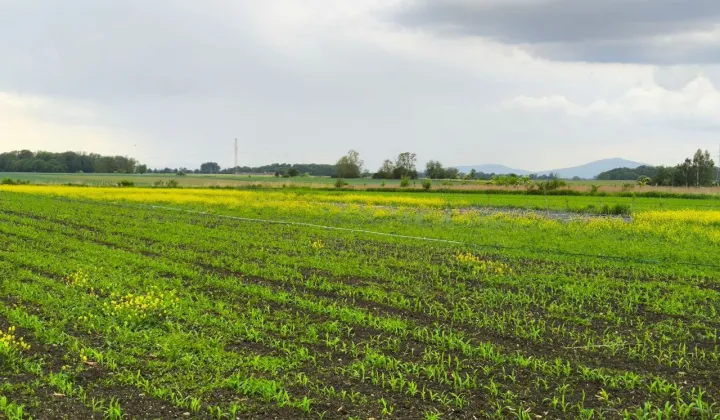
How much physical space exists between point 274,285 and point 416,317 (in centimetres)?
298

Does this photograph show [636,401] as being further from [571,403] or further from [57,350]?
[57,350]

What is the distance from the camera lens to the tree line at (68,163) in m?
121

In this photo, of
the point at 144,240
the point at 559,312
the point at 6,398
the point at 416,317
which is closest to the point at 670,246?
the point at 559,312

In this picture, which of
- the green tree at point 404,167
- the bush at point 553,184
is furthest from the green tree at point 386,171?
the bush at point 553,184

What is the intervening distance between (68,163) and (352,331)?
135321mm

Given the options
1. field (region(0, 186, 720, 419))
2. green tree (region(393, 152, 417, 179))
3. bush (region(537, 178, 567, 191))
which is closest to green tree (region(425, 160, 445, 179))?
green tree (region(393, 152, 417, 179))

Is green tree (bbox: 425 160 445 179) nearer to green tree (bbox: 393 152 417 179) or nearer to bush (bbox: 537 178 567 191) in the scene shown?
green tree (bbox: 393 152 417 179)

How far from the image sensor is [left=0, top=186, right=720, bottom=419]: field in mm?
5215

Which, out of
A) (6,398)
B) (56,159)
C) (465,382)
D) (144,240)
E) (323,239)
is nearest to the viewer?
(6,398)

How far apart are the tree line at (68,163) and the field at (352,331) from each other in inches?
4791

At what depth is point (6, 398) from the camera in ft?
16.8

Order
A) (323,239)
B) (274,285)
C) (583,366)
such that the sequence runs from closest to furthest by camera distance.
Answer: (583,366) < (274,285) < (323,239)

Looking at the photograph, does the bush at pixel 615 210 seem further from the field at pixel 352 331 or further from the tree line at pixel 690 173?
the tree line at pixel 690 173

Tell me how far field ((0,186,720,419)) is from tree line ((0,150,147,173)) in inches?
4791
